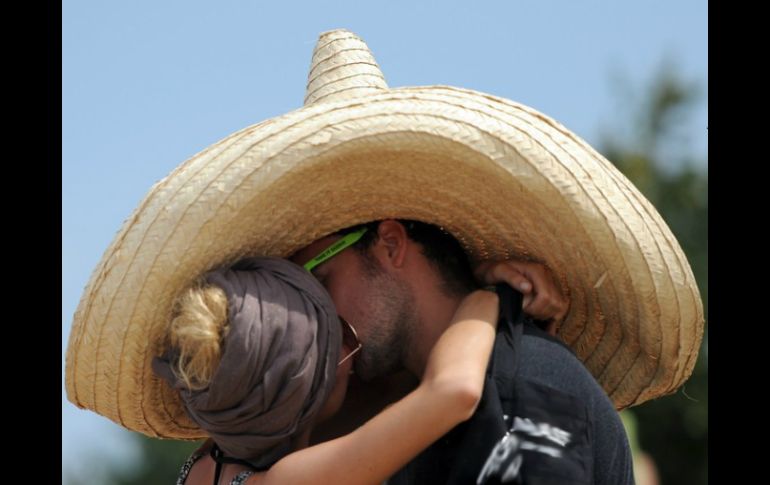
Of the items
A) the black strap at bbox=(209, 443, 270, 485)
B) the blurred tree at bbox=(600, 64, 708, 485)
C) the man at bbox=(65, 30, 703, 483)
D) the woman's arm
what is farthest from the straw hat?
the blurred tree at bbox=(600, 64, 708, 485)

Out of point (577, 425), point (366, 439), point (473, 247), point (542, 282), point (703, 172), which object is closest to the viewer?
point (366, 439)

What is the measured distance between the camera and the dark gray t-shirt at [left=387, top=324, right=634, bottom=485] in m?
2.63

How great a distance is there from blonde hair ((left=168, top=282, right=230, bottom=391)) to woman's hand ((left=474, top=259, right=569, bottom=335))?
72 centimetres

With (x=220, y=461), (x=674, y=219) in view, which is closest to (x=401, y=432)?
(x=220, y=461)

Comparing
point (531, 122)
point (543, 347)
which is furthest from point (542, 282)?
point (531, 122)

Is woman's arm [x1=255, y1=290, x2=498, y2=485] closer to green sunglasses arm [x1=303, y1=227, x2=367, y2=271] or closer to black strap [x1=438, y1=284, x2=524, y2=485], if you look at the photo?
black strap [x1=438, y1=284, x2=524, y2=485]

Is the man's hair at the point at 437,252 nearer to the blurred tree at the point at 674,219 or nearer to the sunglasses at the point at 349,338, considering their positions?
the sunglasses at the point at 349,338

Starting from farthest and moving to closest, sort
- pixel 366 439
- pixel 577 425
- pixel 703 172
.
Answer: pixel 703 172 → pixel 577 425 → pixel 366 439

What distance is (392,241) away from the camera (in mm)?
3148

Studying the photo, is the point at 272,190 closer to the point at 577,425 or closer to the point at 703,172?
the point at 577,425

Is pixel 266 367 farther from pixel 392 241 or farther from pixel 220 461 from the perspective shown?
pixel 392 241

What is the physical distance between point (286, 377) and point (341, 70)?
0.83 metres

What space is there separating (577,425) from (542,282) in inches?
16.8

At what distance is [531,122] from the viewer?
2842mm
